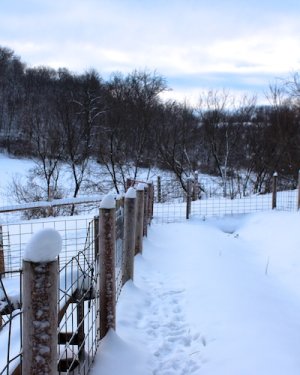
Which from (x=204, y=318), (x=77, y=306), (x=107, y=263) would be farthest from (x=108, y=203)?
(x=204, y=318)

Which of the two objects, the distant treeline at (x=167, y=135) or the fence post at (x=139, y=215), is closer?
the fence post at (x=139, y=215)

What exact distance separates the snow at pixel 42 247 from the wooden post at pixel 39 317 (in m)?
0.03

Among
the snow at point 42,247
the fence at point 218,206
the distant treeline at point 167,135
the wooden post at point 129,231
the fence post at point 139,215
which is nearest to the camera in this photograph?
the snow at point 42,247

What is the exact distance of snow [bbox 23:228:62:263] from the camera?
154 centimetres

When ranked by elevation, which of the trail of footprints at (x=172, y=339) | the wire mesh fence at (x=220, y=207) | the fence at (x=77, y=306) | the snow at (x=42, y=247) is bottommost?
the trail of footprints at (x=172, y=339)

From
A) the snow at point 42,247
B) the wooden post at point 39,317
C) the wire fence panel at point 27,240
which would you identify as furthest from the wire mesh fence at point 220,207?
the snow at point 42,247

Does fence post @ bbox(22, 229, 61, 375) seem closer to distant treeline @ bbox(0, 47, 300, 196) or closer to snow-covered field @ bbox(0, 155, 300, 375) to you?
snow-covered field @ bbox(0, 155, 300, 375)

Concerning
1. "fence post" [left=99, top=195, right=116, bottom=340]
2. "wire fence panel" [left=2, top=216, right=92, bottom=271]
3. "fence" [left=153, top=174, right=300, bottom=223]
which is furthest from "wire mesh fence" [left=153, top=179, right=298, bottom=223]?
"fence post" [left=99, top=195, right=116, bottom=340]

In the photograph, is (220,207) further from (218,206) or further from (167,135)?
(167,135)

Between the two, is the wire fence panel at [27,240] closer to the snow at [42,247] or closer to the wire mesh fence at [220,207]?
the wire mesh fence at [220,207]

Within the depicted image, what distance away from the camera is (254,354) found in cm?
322

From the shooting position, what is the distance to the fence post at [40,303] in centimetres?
155

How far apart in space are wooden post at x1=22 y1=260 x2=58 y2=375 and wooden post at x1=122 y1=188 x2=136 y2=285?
2.90 m

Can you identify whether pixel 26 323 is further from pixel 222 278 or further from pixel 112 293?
pixel 222 278
